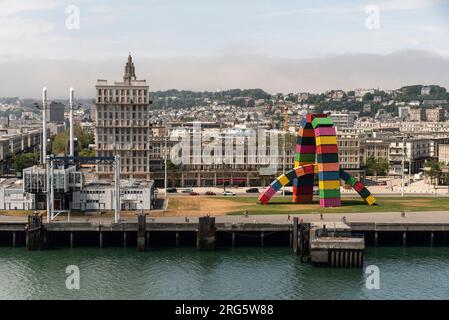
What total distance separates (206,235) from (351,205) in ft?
87.5

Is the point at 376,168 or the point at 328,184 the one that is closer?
the point at 328,184

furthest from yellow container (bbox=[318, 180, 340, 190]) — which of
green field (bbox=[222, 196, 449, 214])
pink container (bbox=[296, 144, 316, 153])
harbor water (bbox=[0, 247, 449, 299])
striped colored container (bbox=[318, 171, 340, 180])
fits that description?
harbor water (bbox=[0, 247, 449, 299])

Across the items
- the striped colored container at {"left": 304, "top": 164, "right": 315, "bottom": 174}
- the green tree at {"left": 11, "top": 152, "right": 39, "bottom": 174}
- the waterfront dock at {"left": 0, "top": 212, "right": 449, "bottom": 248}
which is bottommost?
the waterfront dock at {"left": 0, "top": 212, "right": 449, "bottom": 248}

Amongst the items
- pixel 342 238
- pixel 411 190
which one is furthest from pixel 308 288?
pixel 411 190

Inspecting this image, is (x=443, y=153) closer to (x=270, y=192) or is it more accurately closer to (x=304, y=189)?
(x=304, y=189)

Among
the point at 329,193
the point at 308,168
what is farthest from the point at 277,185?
the point at 329,193

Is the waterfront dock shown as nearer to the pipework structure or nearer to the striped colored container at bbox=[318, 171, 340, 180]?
the striped colored container at bbox=[318, 171, 340, 180]

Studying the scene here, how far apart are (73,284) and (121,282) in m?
3.75

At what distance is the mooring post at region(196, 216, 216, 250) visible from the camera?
268ft

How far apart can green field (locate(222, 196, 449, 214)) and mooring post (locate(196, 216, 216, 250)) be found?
47.9 feet

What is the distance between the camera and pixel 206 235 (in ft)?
268

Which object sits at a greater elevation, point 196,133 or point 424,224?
point 196,133

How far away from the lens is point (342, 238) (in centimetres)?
7525
